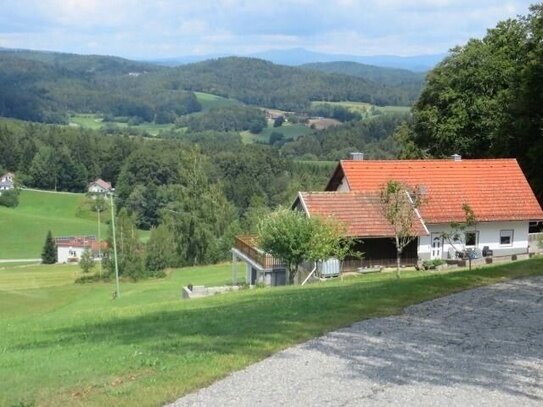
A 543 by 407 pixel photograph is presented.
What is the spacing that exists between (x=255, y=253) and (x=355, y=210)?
572 centimetres

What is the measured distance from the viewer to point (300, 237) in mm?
28047

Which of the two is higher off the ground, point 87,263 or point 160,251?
point 160,251

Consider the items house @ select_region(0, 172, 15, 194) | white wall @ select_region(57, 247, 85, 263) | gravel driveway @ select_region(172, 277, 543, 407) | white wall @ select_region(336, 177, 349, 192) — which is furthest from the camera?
house @ select_region(0, 172, 15, 194)

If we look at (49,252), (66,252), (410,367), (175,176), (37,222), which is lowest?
(66,252)

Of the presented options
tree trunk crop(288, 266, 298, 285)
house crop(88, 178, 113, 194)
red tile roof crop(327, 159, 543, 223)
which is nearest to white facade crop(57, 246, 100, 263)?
house crop(88, 178, 113, 194)

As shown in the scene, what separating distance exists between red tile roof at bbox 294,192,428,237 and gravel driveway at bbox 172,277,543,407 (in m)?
20.1

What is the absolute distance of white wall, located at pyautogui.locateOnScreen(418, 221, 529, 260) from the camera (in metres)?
34.5

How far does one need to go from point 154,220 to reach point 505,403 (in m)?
108

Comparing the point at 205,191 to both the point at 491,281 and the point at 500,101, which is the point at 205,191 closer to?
the point at 500,101

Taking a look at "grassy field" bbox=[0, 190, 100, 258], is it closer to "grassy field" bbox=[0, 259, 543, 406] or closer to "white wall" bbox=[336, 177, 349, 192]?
"white wall" bbox=[336, 177, 349, 192]

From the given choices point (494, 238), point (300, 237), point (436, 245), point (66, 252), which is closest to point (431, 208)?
point (436, 245)

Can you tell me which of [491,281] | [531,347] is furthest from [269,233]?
[531,347]

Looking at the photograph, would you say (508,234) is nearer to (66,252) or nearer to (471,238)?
(471,238)

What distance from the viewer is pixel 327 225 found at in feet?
93.7
